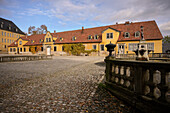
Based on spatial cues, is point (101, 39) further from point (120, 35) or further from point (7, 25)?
point (7, 25)

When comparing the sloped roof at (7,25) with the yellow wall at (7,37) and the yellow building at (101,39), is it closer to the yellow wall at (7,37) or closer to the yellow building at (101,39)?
the yellow wall at (7,37)

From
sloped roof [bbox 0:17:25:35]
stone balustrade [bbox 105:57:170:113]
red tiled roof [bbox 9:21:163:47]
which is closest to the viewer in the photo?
stone balustrade [bbox 105:57:170:113]

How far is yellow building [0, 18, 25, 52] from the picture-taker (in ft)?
169

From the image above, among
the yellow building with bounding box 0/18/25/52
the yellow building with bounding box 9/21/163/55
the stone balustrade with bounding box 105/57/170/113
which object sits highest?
the yellow building with bounding box 0/18/25/52

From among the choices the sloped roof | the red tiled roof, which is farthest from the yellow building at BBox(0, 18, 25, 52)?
the red tiled roof

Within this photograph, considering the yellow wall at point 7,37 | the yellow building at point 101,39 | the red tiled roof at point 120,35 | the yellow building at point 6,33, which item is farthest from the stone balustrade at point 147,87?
the yellow wall at point 7,37

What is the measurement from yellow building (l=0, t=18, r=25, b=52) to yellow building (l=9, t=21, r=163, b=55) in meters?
15.2

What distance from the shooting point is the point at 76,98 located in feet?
10.5

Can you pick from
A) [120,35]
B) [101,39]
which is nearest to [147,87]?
[120,35]

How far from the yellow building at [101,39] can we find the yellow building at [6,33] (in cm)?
1520

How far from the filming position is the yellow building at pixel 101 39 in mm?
23003

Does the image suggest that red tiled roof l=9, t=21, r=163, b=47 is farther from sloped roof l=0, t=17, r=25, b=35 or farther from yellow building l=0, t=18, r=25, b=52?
sloped roof l=0, t=17, r=25, b=35

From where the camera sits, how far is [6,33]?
53.5 meters

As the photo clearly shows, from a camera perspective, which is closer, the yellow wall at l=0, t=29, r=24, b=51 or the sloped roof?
the yellow wall at l=0, t=29, r=24, b=51
